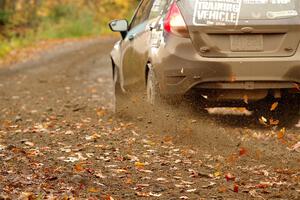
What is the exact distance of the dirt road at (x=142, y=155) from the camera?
5.85 m

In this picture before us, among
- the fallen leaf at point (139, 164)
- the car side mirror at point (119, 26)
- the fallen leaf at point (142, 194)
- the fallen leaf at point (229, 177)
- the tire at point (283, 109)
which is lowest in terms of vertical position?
the tire at point (283, 109)

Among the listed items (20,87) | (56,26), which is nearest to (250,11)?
(20,87)

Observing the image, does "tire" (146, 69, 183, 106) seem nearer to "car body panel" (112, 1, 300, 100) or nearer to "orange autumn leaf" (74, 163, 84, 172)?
"car body panel" (112, 1, 300, 100)

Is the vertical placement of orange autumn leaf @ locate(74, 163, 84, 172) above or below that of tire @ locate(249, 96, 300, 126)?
above

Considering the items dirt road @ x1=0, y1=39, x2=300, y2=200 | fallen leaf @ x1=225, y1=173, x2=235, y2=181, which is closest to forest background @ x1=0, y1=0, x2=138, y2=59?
dirt road @ x1=0, y1=39, x2=300, y2=200

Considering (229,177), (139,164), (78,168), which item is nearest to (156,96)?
(139,164)

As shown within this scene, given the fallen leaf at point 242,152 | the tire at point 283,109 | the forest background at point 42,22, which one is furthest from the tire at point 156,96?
the forest background at point 42,22

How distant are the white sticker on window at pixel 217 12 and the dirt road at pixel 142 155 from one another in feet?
3.88

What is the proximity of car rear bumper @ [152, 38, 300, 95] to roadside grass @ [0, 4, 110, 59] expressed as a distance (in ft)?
71.1

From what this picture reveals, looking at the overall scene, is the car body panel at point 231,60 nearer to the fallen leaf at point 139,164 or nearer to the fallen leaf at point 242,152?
the fallen leaf at point 242,152

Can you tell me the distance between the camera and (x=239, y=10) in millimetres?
8062

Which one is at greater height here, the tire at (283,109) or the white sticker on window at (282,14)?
the white sticker on window at (282,14)

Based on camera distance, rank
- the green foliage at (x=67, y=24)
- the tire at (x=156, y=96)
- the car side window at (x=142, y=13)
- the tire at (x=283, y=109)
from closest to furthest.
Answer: the tire at (x=156, y=96)
the tire at (x=283, y=109)
the car side window at (x=142, y=13)
the green foliage at (x=67, y=24)

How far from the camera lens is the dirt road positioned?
230 inches
